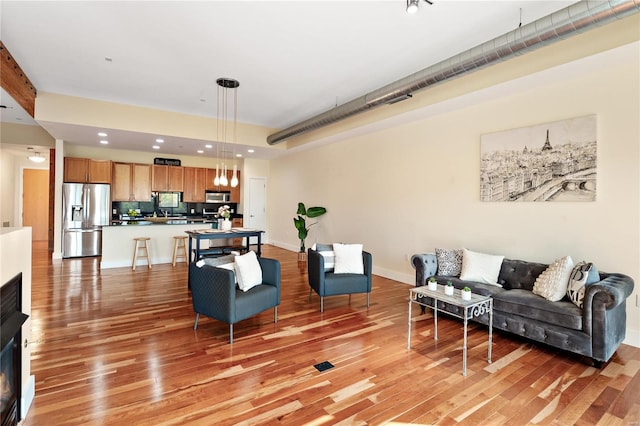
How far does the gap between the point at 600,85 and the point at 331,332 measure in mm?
3992

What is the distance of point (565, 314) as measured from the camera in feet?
9.84

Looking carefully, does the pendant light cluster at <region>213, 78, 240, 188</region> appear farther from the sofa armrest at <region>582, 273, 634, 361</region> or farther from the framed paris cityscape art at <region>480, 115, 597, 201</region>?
the sofa armrest at <region>582, 273, 634, 361</region>

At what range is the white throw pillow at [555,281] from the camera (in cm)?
324

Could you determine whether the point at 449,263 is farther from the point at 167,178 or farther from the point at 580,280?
the point at 167,178

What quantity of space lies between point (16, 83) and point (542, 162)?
7.11 m

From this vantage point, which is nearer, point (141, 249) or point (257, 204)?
point (141, 249)

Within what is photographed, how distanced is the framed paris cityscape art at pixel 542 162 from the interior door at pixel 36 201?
43.2 ft

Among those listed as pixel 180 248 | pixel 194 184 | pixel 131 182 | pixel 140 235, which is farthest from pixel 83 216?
pixel 194 184

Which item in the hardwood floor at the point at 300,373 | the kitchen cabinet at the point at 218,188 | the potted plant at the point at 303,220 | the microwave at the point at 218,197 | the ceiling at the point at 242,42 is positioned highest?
the ceiling at the point at 242,42

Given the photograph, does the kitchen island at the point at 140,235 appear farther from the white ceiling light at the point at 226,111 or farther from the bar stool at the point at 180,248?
the white ceiling light at the point at 226,111

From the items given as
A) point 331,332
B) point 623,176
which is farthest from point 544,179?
point 331,332

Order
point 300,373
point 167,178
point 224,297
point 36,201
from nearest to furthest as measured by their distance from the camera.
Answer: point 300,373, point 224,297, point 167,178, point 36,201

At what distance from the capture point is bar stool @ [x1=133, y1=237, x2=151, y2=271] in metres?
6.57

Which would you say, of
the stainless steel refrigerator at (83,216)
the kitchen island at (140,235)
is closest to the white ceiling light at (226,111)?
the kitchen island at (140,235)
